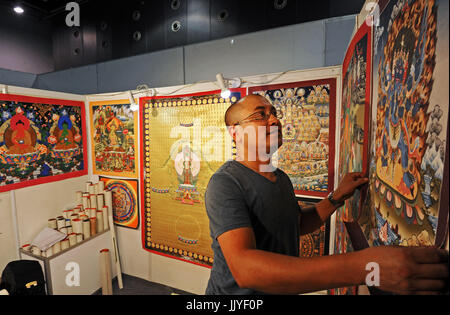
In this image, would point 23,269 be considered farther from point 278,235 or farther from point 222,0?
point 222,0

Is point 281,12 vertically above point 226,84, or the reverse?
point 281,12

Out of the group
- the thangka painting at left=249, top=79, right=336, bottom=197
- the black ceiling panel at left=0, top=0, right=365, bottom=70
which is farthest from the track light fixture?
the black ceiling panel at left=0, top=0, right=365, bottom=70

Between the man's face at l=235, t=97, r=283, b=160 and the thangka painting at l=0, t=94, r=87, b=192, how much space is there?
2.47m

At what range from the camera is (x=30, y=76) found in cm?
346

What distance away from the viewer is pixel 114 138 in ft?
8.98

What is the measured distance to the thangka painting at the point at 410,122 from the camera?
407mm

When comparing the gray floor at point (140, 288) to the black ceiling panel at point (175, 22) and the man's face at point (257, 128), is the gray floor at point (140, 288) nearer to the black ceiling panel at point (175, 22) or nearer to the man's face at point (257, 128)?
the man's face at point (257, 128)

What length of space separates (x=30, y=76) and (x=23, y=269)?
3836mm

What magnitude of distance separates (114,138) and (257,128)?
239 cm

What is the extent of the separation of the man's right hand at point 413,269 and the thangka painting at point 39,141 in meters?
2.93

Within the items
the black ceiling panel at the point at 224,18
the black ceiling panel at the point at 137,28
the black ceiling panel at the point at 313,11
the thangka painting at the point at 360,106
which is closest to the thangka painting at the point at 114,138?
the black ceiling panel at the point at 137,28

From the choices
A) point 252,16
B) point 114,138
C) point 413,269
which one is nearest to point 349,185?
point 413,269

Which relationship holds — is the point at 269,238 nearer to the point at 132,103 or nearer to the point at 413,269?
the point at 413,269

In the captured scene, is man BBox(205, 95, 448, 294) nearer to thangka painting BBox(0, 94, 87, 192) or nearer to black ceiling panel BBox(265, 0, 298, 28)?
black ceiling panel BBox(265, 0, 298, 28)
